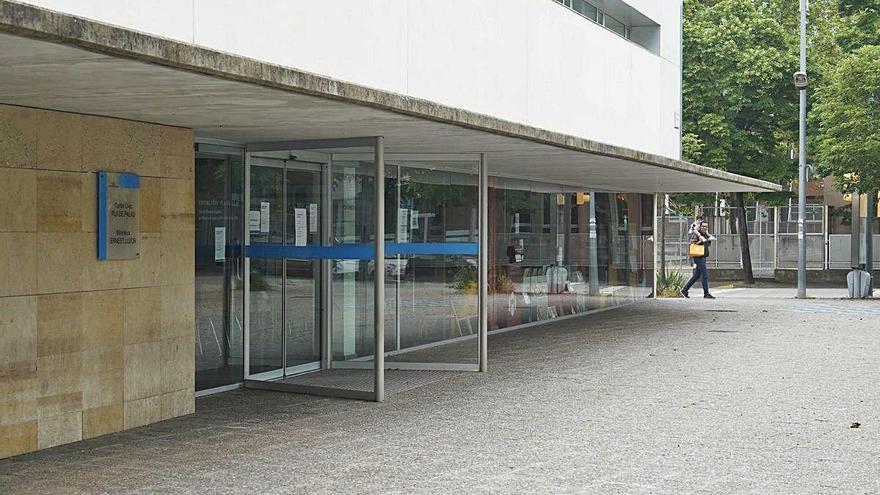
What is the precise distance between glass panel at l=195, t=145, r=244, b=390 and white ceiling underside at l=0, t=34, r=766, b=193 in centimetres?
47

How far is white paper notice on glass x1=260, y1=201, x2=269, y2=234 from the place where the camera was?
12.9 m

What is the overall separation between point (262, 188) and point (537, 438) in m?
4.52

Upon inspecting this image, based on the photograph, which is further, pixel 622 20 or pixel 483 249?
pixel 622 20

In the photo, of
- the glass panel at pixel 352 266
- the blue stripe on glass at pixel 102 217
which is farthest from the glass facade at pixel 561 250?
the blue stripe on glass at pixel 102 217

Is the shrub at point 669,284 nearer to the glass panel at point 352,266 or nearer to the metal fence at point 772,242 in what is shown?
the metal fence at point 772,242

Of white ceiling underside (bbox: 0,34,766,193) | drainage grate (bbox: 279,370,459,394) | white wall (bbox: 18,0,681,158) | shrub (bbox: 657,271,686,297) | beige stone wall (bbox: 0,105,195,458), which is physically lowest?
drainage grate (bbox: 279,370,459,394)

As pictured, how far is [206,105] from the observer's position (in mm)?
9211

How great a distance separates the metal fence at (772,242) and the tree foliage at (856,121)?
31.7 feet

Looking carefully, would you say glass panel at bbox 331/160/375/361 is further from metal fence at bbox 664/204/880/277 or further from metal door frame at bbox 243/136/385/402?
metal fence at bbox 664/204/880/277

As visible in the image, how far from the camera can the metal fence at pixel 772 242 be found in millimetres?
42688

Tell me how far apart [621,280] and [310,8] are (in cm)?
1492

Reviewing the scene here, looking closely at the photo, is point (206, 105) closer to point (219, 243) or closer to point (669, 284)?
point (219, 243)

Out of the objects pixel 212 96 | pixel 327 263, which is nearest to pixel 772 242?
pixel 327 263

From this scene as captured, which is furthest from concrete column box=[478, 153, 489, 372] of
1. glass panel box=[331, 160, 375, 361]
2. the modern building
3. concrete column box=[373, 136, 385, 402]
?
concrete column box=[373, 136, 385, 402]
